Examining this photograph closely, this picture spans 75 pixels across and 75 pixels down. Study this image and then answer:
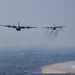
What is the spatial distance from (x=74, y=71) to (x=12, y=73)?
24.5m

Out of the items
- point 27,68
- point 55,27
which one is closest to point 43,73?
point 27,68

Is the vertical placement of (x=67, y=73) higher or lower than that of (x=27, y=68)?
lower

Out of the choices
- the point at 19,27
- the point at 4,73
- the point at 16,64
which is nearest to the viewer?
the point at 19,27

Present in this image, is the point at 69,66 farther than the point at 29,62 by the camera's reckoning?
No

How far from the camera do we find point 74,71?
117812 millimetres

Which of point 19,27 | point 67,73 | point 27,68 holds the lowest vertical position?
point 19,27

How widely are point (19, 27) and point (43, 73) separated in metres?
59.2

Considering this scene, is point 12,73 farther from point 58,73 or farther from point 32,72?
point 58,73

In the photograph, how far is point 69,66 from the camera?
12550 cm

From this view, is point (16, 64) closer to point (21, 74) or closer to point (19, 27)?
point (21, 74)

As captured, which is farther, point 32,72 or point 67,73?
point 32,72

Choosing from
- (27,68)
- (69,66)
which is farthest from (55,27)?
(27,68)

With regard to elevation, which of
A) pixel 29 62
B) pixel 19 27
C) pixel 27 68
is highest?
pixel 29 62

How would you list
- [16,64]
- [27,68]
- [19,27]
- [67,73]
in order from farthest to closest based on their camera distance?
[16,64]
[27,68]
[67,73]
[19,27]
